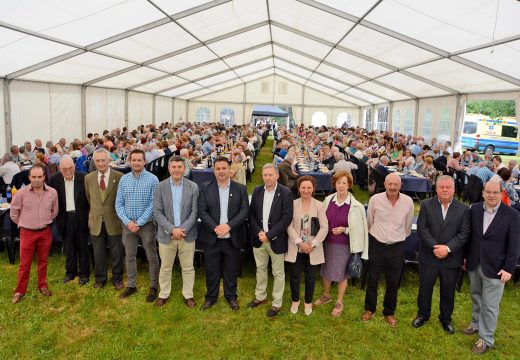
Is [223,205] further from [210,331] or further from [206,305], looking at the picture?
[210,331]

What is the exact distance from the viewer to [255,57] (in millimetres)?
19469

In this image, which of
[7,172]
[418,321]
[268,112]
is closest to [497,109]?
[268,112]

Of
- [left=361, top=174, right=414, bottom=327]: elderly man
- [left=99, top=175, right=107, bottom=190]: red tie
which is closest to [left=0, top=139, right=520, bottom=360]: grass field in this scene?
[left=361, top=174, right=414, bottom=327]: elderly man

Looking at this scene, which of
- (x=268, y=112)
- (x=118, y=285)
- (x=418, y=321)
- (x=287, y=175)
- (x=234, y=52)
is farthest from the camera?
(x=268, y=112)

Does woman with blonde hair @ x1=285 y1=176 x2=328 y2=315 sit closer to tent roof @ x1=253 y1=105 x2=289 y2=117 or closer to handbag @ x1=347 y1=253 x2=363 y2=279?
handbag @ x1=347 y1=253 x2=363 y2=279

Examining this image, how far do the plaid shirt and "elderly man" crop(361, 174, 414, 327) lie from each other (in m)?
2.29

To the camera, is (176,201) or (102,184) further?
(102,184)

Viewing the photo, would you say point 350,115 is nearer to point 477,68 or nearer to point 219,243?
point 477,68

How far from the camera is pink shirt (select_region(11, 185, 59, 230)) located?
4105 millimetres

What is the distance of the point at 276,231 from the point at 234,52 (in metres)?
14.2

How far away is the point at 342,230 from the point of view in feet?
12.4

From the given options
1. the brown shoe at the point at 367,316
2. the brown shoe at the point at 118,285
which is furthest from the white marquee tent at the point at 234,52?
the brown shoe at the point at 367,316

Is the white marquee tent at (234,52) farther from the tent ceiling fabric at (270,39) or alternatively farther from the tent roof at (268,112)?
the tent roof at (268,112)

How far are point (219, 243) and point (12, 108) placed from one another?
33.2ft
